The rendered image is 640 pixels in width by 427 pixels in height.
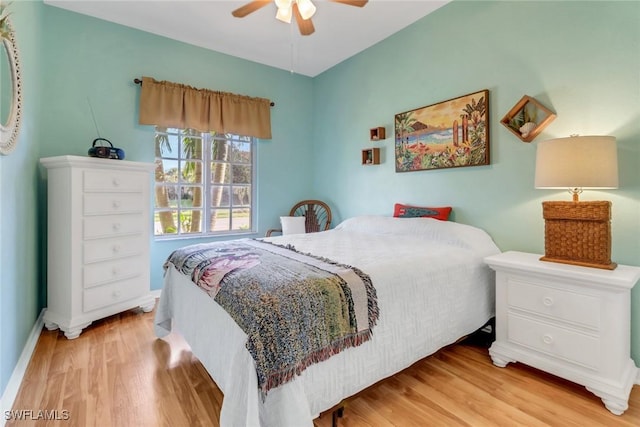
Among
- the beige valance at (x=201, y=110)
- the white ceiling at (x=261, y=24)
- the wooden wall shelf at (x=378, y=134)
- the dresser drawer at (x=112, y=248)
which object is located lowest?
the dresser drawer at (x=112, y=248)

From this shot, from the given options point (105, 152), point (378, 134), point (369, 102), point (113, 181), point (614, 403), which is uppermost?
point (369, 102)

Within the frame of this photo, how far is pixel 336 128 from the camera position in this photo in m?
3.89

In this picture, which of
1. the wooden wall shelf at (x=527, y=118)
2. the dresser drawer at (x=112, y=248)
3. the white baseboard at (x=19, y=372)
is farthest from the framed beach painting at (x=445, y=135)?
the white baseboard at (x=19, y=372)

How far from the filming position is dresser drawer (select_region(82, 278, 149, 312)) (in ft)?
7.78

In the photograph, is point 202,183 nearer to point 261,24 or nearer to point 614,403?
point 261,24

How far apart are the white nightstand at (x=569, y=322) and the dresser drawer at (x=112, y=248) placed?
2.72m

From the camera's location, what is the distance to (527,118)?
7.11ft

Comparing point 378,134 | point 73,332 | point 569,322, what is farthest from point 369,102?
point 73,332

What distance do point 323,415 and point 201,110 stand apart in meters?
3.08

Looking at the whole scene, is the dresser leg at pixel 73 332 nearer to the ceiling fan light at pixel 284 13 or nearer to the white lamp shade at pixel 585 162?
the ceiling fan light at pixel 284 13

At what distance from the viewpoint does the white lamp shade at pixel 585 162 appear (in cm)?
161

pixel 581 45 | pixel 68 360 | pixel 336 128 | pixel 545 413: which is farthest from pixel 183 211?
pixel 581 45

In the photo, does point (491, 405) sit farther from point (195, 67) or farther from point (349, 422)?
point (195, 67)

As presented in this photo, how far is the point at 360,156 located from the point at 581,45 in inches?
80.3
